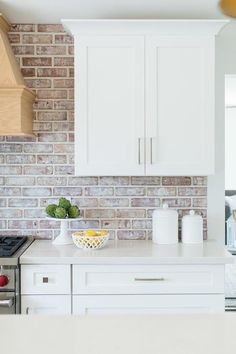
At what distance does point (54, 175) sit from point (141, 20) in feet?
3.82

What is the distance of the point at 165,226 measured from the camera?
119 inches

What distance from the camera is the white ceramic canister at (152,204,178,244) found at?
302 cm

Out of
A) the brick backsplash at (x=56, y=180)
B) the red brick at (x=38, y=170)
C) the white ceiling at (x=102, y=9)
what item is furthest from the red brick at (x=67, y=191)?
the white ceiling at (x=102, y=9)

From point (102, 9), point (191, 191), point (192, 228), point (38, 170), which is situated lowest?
point (192, 228)

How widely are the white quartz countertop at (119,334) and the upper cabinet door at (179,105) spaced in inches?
57.6

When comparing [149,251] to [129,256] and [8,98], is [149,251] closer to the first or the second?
[129,256]

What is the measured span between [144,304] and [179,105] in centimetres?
121

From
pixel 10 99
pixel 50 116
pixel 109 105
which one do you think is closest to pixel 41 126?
pixel 50 116

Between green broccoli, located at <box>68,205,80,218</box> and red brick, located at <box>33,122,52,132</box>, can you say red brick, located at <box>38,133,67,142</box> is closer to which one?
red brick, located at <box>33,122,52,132</box>

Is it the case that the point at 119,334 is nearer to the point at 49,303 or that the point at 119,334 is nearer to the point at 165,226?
the point at 49,303

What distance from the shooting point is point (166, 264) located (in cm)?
265

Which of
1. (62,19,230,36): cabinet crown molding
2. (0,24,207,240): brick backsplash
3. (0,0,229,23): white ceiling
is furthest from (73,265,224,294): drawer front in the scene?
(0,0,229,23): white ceiling

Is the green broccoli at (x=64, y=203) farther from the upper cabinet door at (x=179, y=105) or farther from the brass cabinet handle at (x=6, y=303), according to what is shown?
the brass cabinet handle at (x=6, y=303)

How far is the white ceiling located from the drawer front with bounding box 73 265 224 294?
4.97 ft
